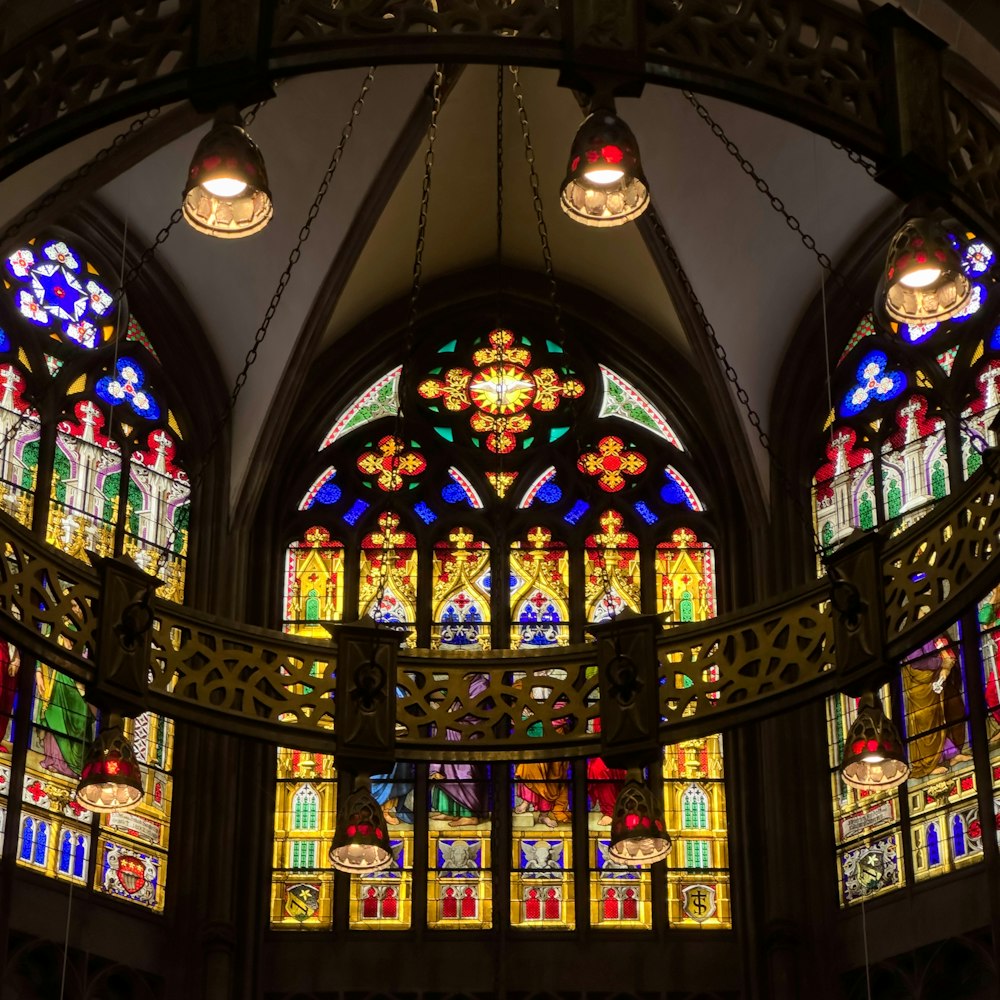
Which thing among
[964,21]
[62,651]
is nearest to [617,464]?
[964,21]

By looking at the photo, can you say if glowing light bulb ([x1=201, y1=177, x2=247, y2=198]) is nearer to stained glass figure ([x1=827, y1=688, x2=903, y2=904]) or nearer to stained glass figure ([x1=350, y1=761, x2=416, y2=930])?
stained glass figure ([x1=827, y1=688, x2=903, y2=904])

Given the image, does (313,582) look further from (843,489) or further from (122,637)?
(122,637)

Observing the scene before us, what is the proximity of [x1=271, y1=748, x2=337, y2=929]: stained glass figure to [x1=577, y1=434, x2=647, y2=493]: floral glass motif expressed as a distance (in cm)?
297

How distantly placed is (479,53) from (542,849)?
8.81m

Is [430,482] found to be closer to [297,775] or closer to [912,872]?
[297,775]

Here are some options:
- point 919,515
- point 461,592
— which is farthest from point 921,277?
point 461,592

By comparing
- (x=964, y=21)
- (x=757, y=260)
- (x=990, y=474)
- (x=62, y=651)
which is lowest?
(x=62, y=651)

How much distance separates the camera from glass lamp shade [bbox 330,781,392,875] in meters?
9.98

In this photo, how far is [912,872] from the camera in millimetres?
15172

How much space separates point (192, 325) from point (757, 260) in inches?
163

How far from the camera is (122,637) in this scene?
9.34 meters

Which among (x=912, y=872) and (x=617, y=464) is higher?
(x=617, y=464)

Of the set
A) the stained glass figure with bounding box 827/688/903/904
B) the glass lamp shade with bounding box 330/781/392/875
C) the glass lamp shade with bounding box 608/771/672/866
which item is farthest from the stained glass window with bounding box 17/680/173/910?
the glass lamp shade with bounding box 608/771/672/866

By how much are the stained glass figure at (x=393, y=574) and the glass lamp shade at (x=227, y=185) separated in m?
7.61
